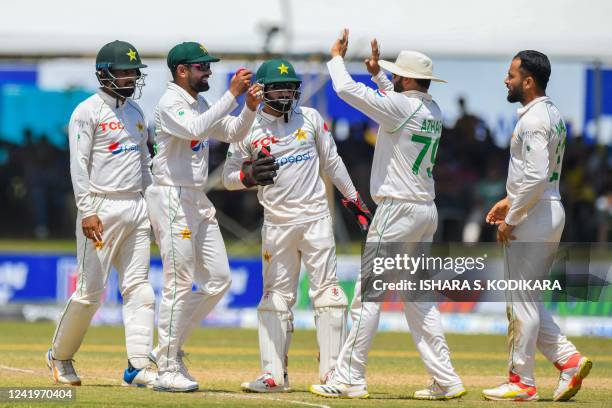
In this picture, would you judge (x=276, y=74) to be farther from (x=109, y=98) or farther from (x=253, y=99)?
(x=109, y=98)

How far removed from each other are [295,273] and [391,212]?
0.98m

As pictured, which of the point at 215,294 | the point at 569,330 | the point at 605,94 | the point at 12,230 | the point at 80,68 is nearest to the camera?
the point at 215,294

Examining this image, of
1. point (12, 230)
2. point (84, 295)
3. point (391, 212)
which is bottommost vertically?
point (12, 230)

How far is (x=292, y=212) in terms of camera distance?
9078 mm

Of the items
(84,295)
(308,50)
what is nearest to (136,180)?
(84,295)

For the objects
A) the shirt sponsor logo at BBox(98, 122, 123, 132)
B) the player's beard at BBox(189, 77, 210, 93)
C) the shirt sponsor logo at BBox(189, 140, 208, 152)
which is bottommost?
the shirt sponsor logo at BBox(189, 140, 208, 152)

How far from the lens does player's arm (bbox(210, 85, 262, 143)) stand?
859cm

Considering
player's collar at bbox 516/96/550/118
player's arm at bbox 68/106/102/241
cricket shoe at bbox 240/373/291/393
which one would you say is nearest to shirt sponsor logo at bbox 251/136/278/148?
player's arm at bbox 68/106/102/241

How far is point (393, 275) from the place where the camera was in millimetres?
8688

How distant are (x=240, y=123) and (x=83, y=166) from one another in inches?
47.7

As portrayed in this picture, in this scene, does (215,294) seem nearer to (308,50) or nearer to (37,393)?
(37,393)

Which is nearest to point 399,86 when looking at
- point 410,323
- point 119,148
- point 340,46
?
point 340,46

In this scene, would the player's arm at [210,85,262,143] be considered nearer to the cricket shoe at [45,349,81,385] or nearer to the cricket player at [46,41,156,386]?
the cricket player at [46,41,156,386]

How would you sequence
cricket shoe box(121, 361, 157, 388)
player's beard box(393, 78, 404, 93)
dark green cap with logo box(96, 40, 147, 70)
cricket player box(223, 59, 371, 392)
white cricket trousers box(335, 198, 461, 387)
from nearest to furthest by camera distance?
white cricket trousers box(335, 198, 461, 387), player's beard box(393, 78, 404, 93), cricket shoe box(121, 361, 157, 388), cricket player box(223, 59, 371, 392), dark green cap with logo box(96, 40, 147, 70)
